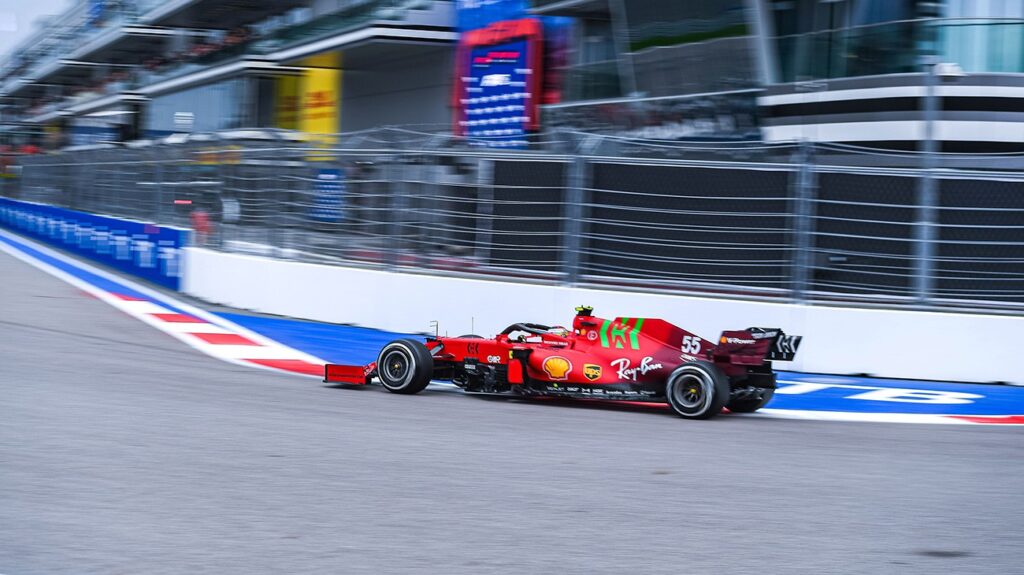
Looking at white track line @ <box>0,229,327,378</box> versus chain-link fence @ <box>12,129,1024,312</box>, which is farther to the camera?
white track line @ <box>0,229,327,378</box>

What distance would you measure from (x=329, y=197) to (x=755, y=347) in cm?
702

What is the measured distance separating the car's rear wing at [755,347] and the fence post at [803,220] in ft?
9.21

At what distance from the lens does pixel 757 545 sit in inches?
188

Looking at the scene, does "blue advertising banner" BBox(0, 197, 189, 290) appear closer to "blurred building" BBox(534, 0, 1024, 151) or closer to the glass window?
"blurred building" BBox(534, 0, 1024, 151)

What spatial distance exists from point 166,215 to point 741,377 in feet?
40.1

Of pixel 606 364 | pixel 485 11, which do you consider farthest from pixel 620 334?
pixel 485 11

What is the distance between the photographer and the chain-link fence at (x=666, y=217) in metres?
10.6

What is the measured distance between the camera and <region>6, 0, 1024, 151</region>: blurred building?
45.3 feet

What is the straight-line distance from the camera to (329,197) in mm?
13844

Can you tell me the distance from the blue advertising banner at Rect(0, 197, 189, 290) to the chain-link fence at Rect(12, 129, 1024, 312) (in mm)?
3438

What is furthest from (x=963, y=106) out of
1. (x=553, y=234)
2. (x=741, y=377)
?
(x=741, y=377)

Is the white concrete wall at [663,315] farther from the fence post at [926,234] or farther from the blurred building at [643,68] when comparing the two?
the blurred building at [643,68]

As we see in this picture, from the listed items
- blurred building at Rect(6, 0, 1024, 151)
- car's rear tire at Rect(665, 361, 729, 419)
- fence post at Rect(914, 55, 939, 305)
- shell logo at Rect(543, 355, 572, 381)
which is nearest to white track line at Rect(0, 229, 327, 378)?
shell logo at Rect(543, 355, 572, 381)

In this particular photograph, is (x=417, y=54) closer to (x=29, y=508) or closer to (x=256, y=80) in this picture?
(x=256, y=80)
